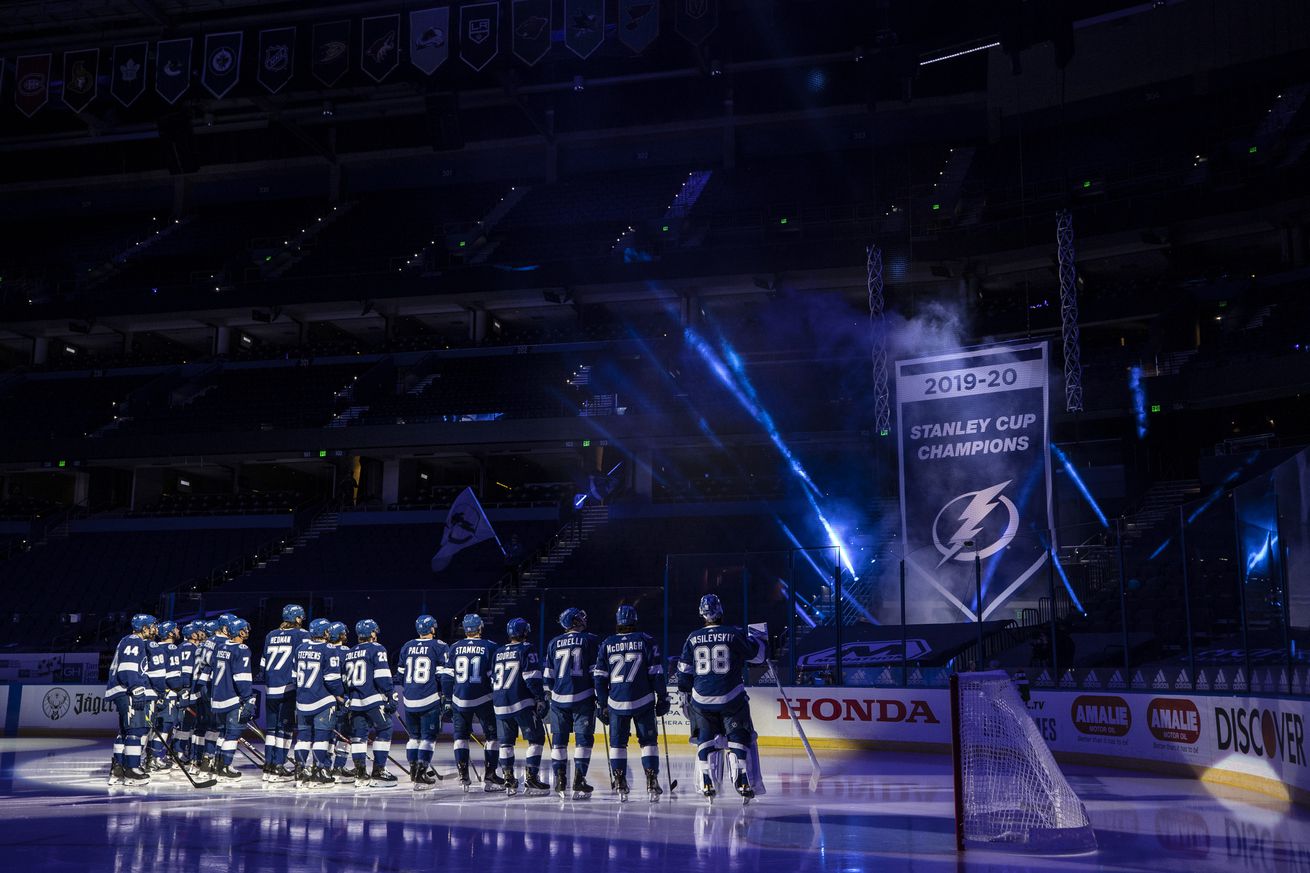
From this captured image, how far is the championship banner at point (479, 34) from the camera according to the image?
1206 inches

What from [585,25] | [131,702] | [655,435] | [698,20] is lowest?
[131,702]

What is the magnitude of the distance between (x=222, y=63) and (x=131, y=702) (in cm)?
2279

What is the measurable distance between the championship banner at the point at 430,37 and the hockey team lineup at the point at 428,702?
64.5 ft

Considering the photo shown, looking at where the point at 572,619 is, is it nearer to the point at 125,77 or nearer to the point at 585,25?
the point at 585,25

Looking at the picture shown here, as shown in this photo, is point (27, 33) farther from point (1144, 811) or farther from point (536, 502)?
point (1144, 811)

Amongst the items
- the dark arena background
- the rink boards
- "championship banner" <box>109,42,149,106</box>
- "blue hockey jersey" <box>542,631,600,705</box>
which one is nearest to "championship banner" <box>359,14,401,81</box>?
the dark arena background

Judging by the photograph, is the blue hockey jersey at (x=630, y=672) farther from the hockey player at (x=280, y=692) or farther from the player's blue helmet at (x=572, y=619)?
the hockey player at (x=280, y=692)

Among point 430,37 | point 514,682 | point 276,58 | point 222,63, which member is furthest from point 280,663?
point 222,63

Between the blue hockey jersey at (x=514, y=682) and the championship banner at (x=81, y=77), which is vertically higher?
the championship banner at (x=81, y=77)

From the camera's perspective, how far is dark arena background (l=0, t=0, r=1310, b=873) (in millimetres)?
12367

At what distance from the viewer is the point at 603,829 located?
1052 cm

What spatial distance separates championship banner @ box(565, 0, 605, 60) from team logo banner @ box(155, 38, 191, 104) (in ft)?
35.3

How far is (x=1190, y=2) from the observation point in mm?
34875

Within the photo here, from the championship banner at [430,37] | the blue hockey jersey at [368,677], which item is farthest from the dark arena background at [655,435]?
the blue hockey jersey at [368,677]
